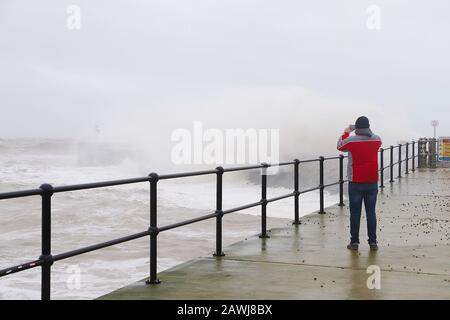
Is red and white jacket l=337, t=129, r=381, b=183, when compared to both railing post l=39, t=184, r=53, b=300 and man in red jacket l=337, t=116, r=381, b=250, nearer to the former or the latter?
man in red jacket l=337, t=116, r=381, b=250

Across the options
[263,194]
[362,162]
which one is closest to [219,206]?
[263,194]

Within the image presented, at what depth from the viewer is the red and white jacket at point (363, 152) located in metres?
8.35

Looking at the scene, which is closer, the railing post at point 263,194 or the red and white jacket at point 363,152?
the red and white jacket at point 363,152

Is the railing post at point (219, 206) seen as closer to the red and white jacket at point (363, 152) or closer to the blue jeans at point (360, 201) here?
the red and white jacket at point (363, 152)

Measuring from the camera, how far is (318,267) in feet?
25.0

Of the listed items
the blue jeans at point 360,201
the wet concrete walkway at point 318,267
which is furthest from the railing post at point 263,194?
the blue jeans at point 360,201

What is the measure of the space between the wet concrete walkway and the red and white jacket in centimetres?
119

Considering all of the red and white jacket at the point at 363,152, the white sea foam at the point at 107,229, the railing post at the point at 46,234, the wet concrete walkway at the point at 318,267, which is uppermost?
the red and white jacket at the point at 363,152

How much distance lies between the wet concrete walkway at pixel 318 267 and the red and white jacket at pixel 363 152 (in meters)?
1.19

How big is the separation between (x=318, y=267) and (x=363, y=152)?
1.88 m

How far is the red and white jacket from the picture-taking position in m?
8.35

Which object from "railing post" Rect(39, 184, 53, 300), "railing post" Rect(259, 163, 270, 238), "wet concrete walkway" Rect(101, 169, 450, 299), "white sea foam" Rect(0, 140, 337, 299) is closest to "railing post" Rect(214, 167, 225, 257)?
"wet concrete walkway" Rect(101, 169, 450, 299)
